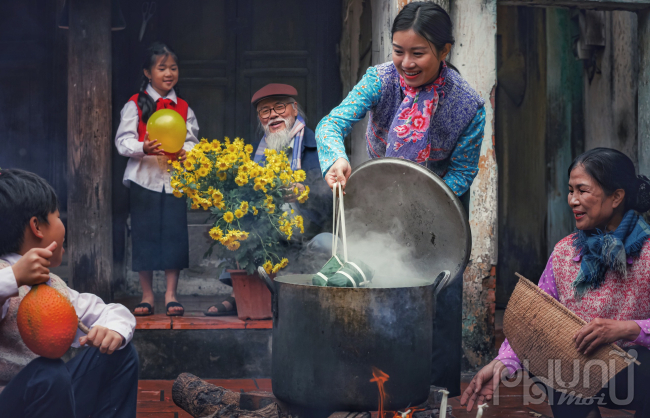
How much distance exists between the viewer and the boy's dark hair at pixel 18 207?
1978 mm

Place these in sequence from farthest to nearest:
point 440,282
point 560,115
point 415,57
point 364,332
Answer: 1. point 560,115
2. point 415,57
3. point 440,282
4. point 364,332

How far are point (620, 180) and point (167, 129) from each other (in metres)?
2.72

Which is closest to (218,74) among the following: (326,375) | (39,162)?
(39,162)

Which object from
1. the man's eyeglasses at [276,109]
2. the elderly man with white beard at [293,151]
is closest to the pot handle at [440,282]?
the elderly man with white beard at [293,151]

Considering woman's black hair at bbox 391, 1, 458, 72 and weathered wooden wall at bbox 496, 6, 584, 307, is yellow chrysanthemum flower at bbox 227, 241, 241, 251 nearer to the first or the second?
woman's black hair at bbox 391, 1, 458, 72

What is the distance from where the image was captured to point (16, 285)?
1756mm

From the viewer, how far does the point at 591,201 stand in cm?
228

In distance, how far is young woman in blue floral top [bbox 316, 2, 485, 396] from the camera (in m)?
2.33

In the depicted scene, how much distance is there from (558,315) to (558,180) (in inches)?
158

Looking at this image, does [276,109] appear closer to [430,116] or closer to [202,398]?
[430,116]

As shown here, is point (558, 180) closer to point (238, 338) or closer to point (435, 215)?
point (238, 338)

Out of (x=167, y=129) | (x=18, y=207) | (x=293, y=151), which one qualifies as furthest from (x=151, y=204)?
(x=18, y=207)

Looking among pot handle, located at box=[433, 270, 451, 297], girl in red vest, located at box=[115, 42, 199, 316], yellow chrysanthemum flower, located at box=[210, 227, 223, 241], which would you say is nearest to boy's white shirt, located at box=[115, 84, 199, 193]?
girl in red vest, located at box=[115, 42, 199, 316]

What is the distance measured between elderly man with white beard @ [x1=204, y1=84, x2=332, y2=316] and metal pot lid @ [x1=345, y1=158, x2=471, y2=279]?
1601mm
